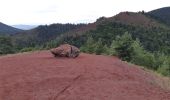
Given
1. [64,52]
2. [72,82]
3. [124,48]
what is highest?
[64,52]

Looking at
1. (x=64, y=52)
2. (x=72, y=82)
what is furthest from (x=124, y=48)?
(x=72, y=82)

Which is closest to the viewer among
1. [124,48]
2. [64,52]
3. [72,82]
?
[72,82]

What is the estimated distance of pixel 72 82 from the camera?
2042 cm

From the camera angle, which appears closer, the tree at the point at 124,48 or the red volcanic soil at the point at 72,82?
the red volcanic soil at the point at 72,82

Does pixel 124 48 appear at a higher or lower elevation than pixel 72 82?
lower

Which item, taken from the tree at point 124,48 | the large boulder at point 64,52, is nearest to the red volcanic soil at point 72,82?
the large boulder at point 64,52

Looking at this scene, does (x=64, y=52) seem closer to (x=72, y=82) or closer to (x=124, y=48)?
(x=72, y=82)

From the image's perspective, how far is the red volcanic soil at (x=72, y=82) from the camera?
59.9ft

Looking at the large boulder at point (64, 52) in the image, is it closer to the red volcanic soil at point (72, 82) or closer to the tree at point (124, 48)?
the red volcanic soil at point (72, 82)

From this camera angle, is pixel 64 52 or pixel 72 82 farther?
pixel 64 52

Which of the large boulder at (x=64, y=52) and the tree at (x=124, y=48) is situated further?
the tree at (x=124, y=48)

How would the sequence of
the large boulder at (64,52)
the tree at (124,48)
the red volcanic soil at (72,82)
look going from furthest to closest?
the tree at (124,48) < the large boulder at (64,52) < the red volcanic soil at (72,82)

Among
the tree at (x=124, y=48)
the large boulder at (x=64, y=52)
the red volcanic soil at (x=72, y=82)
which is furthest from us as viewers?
the tree at (x=124, y=48)

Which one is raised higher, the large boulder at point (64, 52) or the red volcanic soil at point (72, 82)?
the large boulder at point (64, 52)
